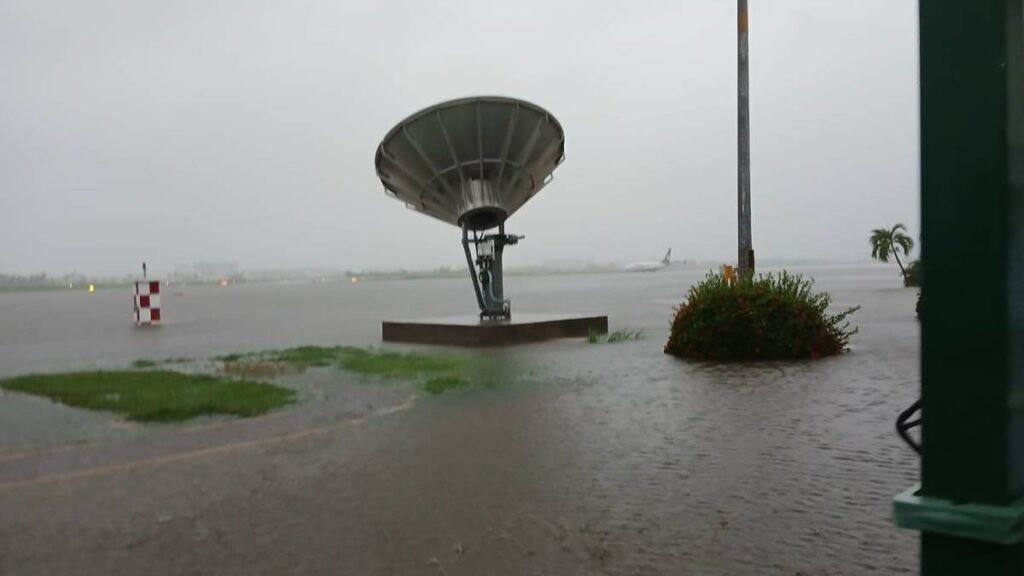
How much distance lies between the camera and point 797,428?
22.7 feet

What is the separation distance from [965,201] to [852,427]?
562cm

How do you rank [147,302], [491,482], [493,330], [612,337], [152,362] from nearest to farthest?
[491,482] → [152,362] → [493,330] → [612,337] → [147,302]

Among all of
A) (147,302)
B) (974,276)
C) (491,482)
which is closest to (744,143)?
(491,482)

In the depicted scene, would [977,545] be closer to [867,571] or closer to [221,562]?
[867,571]

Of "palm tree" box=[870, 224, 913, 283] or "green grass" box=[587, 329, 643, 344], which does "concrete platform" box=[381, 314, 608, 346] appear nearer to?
"green grass" box=[587, 329, 643, 344]

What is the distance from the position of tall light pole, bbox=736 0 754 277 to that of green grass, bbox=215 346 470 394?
616cm

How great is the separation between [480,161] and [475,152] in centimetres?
23

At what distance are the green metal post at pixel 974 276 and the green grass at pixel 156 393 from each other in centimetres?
787

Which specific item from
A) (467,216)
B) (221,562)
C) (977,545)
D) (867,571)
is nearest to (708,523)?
(867,571)

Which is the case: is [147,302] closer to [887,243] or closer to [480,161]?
[480,161]

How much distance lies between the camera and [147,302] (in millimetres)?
27453

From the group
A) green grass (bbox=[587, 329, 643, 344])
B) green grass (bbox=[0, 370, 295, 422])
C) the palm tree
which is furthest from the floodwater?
the palm tree

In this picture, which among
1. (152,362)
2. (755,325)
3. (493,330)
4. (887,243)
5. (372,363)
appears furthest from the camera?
(887,243)

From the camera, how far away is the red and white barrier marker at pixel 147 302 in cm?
2697
